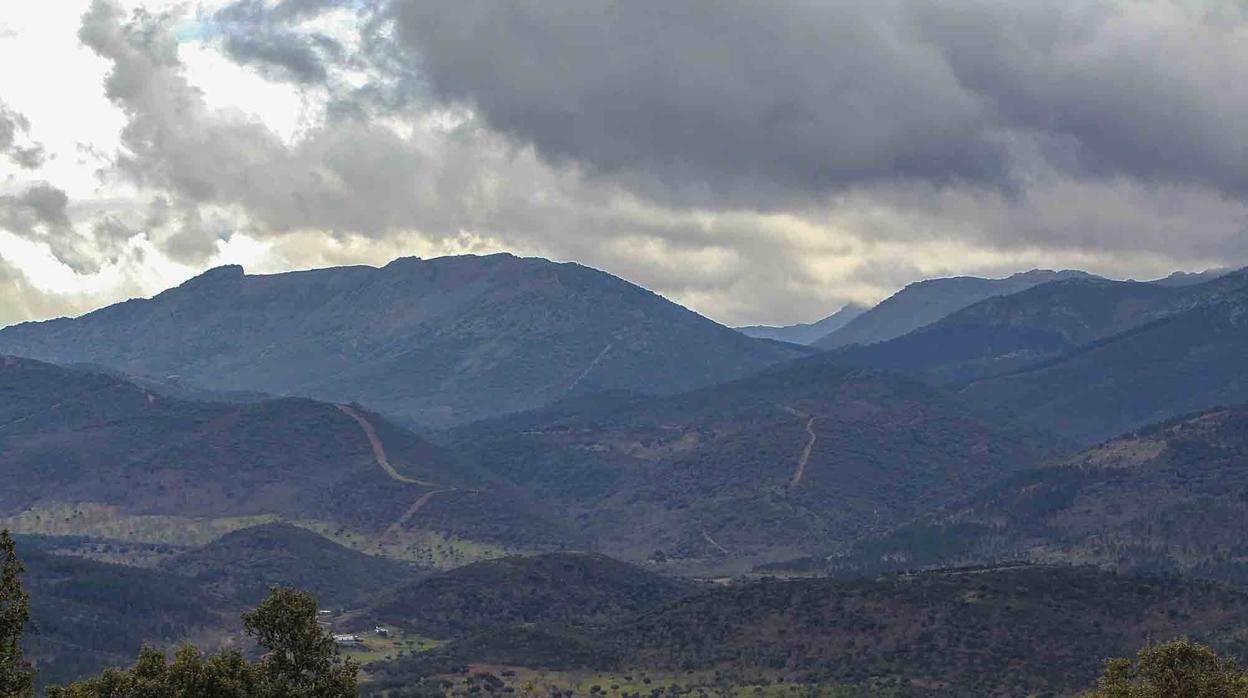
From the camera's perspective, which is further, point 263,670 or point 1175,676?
point 1175,676

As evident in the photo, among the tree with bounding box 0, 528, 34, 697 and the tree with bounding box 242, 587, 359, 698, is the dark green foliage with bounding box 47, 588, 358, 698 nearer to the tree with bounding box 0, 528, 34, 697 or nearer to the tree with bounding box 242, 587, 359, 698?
the tree with bounding box 242, 587, 359, 698

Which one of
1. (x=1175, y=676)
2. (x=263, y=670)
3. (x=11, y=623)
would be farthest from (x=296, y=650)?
(x=1175, y=676)

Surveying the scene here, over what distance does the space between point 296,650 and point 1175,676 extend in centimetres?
4649

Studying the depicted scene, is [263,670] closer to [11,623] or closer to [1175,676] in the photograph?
[11,623]

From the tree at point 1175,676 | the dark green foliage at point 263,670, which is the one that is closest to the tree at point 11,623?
the dark green foliage at point 263,670

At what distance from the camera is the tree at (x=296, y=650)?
80.7 m

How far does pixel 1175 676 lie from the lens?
270ft

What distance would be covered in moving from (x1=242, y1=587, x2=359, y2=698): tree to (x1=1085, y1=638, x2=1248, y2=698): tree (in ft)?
133

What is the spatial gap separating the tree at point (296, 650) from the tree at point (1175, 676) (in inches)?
1595

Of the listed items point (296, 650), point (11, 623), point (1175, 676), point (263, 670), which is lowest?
point (1175, 676)

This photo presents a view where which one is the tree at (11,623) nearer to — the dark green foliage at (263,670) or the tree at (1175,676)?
the dark green foliage at (263,670)

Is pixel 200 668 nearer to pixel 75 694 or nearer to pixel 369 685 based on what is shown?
pixel 75 694

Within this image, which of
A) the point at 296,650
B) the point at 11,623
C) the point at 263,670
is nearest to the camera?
the point at 11,623

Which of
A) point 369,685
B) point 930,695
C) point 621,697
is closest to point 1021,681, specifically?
point 930,695
